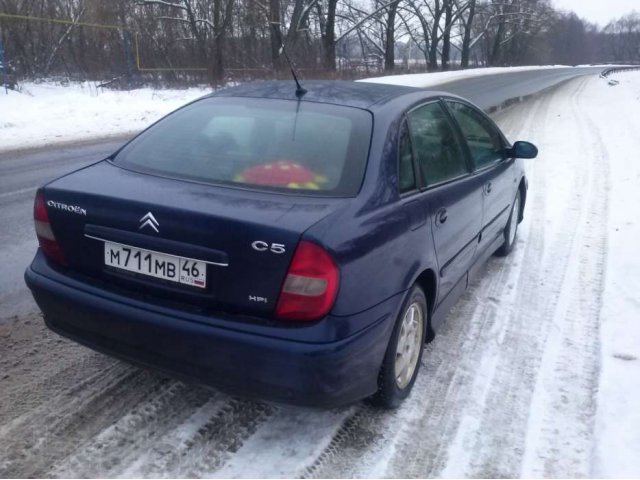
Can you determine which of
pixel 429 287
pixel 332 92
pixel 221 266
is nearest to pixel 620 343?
pixel 429 287

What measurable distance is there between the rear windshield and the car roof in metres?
0.09

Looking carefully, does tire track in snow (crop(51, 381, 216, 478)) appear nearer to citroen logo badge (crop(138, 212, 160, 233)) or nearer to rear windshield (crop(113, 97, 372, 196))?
citroen logo badge (crop(138, 212, 160, 233))

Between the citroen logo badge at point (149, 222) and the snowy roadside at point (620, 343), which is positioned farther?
the snowy roadside at point (620, 343)

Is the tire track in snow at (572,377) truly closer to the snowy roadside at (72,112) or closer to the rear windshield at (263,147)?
the rear windshield at (263,147)

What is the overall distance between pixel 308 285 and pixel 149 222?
0.74 m

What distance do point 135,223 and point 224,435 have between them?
41.8 inches

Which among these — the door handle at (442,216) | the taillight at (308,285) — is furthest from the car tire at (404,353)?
the taillight at (308,285)

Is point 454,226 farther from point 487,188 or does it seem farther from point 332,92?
point 332,92

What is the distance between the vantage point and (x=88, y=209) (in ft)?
9.36

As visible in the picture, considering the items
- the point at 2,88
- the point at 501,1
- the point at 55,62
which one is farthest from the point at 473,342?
the point at 501,1

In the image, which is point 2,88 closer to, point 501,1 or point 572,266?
point 572,266

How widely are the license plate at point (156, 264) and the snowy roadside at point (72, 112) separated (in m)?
9.72

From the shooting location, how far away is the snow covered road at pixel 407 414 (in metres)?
2.76

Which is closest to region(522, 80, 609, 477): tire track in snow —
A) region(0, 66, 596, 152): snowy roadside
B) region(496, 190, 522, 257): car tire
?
region(496, 190, 522, 257): car tire
